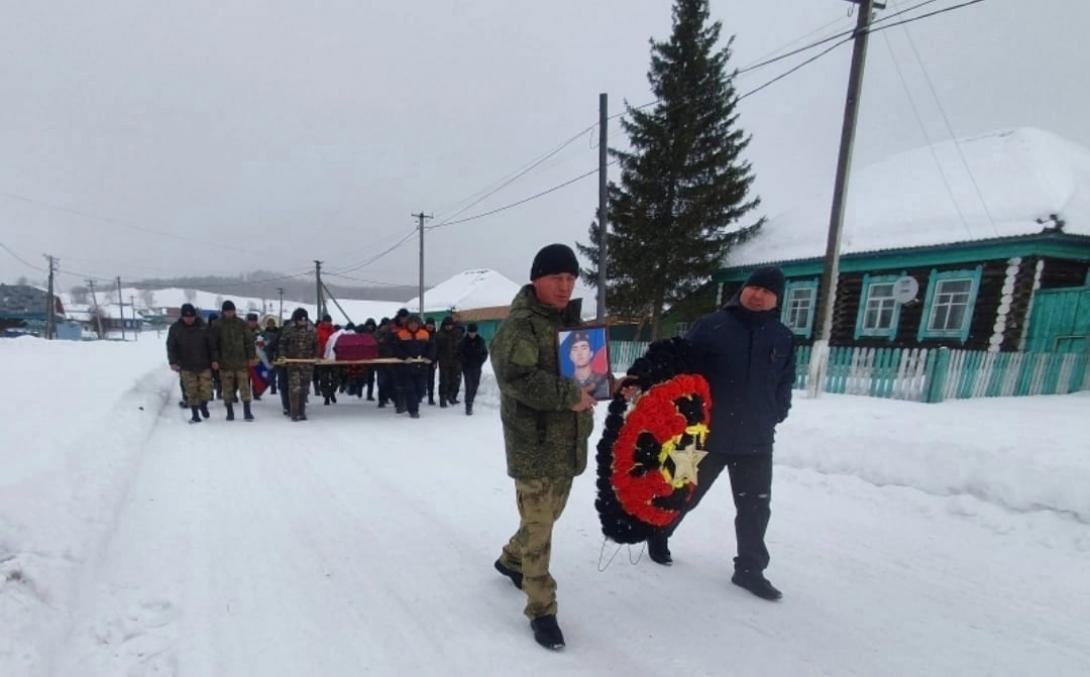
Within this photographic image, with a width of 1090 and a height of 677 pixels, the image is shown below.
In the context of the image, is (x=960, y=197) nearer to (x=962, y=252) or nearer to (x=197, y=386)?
(x=962, y=252)

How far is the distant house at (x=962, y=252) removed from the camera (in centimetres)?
1123

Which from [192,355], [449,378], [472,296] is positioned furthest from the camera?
[472,296]

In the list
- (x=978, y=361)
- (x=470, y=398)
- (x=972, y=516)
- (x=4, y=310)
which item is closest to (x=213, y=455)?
(x=470, y=398)

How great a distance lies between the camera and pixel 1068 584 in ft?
10.1

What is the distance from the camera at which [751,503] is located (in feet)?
9.95

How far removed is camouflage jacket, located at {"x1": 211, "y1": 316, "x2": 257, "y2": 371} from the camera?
318 inches

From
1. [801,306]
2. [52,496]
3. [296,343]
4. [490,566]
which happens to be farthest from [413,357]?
[801,306]

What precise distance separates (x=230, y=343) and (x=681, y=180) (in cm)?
1461

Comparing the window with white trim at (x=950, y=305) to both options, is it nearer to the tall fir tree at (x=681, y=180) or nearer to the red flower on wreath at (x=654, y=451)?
the tall fir tree at (x=681, y=180)

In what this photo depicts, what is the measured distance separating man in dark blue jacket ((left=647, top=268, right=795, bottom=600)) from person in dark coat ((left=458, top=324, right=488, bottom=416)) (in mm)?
6389

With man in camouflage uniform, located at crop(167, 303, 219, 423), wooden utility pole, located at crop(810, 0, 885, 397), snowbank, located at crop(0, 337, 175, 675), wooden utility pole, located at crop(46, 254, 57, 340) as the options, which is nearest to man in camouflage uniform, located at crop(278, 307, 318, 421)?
man in camouflage uniform, located at crop(167, 303, 219, 423)

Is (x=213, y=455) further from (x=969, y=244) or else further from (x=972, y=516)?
(x=969, y=244)

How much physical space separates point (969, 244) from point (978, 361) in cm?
544

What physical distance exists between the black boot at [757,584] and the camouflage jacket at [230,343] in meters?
7.91
